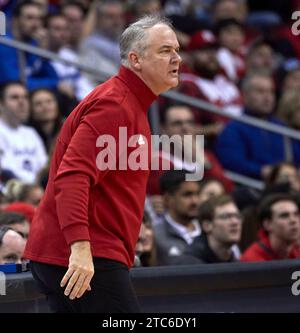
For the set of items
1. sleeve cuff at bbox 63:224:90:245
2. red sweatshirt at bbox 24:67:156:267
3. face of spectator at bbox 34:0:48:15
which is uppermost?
face of spectator at bbox 34:0:48:15

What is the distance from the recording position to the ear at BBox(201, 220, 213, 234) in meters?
6.91

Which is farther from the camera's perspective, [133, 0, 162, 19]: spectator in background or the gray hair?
[133, 0, 162, 19]: spectator in background

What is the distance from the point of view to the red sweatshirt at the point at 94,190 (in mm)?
3770

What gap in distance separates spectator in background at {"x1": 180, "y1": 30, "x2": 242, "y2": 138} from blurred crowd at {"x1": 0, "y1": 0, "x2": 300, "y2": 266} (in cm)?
1

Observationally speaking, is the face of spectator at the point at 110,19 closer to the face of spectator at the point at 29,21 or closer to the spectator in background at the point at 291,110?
the face of spectator at the point at 29,21

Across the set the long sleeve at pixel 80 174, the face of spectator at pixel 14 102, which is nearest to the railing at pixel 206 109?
the face of spectator at pixel 14 102

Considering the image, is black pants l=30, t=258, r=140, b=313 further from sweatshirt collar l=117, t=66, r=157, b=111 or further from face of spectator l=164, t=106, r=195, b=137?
face of spectator l=164, t=106, r=195, b=137

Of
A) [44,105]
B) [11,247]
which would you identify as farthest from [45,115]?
[11,247]

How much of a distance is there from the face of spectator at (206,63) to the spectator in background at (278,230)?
3753mm

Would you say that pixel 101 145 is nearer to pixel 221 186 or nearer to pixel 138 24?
pixel 138 24

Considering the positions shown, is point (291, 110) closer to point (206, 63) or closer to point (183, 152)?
point (206, 63)

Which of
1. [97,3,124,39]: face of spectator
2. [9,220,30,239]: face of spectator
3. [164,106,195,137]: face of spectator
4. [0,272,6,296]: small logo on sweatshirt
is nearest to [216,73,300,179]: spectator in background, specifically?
[164,106,195,137]: face of spectator

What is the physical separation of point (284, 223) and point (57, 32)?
3.91m
